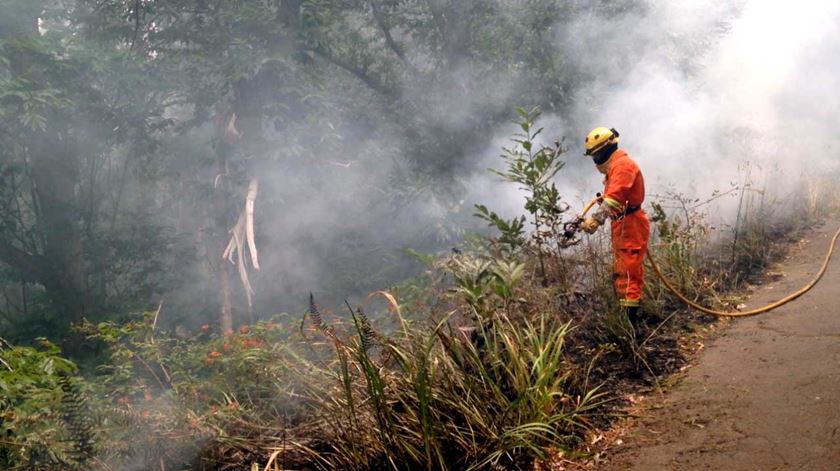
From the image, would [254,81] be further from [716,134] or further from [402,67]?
[716,134]

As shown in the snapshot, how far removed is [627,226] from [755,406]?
1648 mm

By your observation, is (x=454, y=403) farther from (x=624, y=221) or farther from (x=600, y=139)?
(x=600, y=139)

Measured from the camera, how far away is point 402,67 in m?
11.9

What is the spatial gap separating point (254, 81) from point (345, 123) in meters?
1.62

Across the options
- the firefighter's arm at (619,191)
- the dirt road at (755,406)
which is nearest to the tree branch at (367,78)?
the firefighter's arm at (619,191)

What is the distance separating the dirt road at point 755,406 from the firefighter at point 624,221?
0.67 meters

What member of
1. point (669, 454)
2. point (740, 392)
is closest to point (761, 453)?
point (669, 454)

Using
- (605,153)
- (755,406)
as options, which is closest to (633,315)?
(605,153)

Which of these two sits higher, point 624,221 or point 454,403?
point 624,221

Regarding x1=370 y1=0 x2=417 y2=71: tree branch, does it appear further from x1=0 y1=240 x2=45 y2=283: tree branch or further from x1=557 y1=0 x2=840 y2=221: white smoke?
x1=0 y1=240 x2=45 y2=283: tree branch

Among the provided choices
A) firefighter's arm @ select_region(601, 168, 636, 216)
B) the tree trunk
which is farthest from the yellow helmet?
the tree trunk

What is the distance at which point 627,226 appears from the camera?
17.3 feet

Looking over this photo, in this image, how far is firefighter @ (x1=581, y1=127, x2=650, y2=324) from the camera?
17.0 ft

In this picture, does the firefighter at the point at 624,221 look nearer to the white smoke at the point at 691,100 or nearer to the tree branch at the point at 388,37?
the white smoke at the point at 691,100
